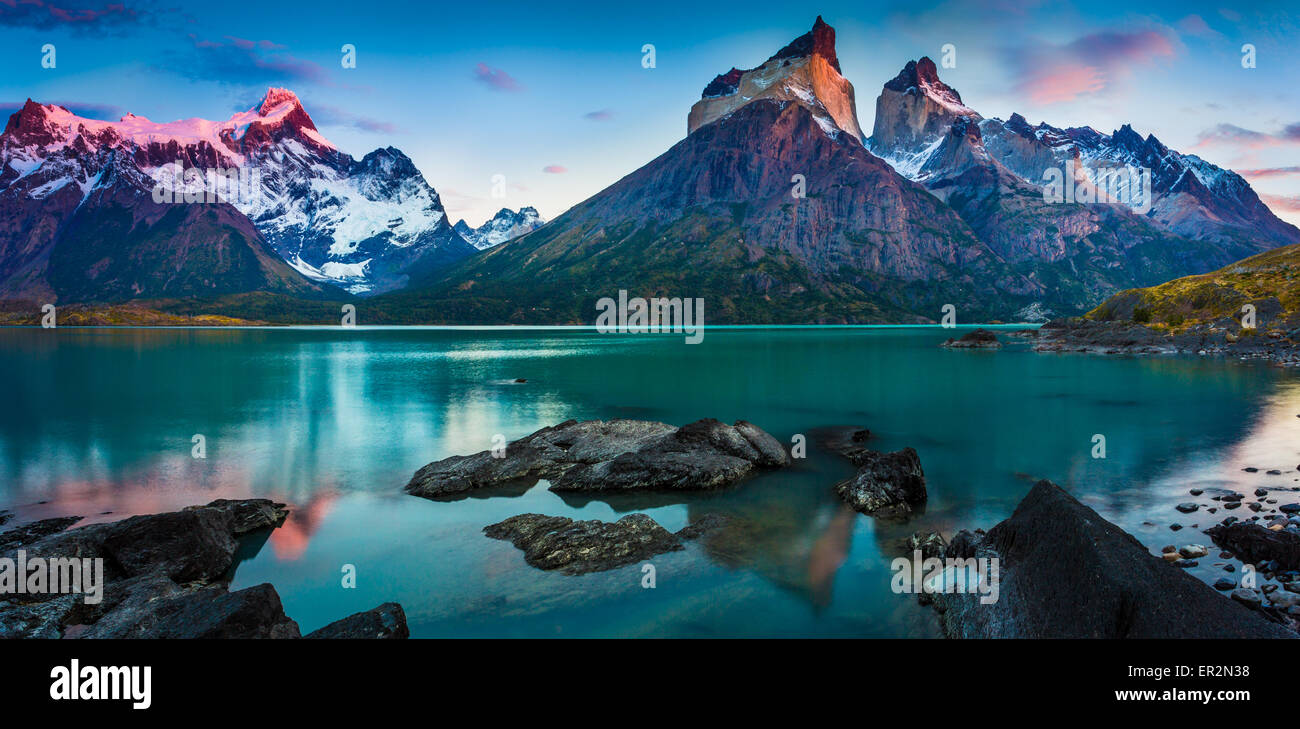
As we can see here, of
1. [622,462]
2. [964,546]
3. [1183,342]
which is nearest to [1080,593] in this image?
[964,546]

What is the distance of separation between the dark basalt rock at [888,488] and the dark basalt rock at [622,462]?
6.04 metres

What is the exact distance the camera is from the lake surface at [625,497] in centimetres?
1736

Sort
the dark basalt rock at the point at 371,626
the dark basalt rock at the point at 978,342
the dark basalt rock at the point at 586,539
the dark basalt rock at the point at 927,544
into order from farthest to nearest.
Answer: the dark basalt rock at the point at 978,342
the dark basalt rock at the point at 586,539
the dark basalt rock at the point at 927,544
the dark basalt rock at the point at 371,626

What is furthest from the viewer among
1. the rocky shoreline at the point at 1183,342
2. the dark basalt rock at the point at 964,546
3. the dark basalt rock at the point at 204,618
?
the rocky shoreline at the point at 1183,342

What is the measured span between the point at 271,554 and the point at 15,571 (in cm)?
652

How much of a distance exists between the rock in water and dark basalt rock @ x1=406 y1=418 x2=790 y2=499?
14.7 m

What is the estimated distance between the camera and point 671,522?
79.5ft

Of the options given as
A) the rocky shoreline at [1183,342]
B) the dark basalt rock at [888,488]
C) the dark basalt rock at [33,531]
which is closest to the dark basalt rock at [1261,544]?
the dark basalt rock at [888,488]

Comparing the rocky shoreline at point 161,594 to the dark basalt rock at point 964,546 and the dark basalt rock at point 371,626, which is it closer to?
the dark basalt rock at point 371,626

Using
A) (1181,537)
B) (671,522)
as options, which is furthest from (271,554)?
(1181,537)

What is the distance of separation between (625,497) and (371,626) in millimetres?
14944

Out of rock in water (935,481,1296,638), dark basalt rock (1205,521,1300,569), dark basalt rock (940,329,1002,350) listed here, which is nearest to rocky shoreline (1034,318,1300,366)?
dark basalt rock (940,329,1002,350)

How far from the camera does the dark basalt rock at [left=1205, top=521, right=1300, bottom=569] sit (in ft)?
57.4
